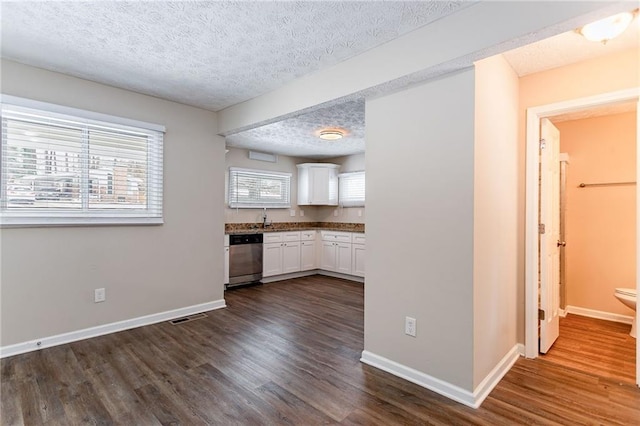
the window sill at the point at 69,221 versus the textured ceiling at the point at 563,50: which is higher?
the textured ceiling at the point at 563,50

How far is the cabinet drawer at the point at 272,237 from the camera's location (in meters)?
5.48

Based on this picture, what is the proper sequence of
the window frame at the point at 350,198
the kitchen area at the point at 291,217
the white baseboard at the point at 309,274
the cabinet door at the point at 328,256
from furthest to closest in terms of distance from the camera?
1. the window frame at the point at 350,198
2. the cabinet door at the point at 328,256
3. the white baseboard at the point at 309,274
4. the kitchen area at the point at 291,217

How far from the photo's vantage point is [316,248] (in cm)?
624

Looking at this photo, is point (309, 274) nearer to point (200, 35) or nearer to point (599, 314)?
point (599, 314)

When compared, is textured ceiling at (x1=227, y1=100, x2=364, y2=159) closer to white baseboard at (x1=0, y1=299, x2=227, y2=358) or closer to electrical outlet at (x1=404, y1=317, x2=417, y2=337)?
electrical outlet at (x1=404, y1=317, x2=417, y2=337)

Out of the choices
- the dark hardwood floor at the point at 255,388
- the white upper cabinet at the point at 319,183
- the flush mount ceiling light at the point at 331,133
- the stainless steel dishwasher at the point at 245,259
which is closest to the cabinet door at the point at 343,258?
the white upper cabinet at the point at 319,183

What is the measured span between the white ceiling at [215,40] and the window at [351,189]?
3431 mm

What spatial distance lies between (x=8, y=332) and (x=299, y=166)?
4.90 metres

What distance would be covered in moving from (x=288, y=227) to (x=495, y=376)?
475 cm

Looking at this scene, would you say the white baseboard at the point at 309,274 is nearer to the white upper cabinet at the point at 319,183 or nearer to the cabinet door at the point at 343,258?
the cabinet door at the point at 343,258

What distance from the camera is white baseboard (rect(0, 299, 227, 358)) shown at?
266cm

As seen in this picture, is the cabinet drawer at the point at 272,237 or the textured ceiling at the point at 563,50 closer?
the textured ceiling at the point at 563,50

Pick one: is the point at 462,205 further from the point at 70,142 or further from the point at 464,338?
the point at 70,142

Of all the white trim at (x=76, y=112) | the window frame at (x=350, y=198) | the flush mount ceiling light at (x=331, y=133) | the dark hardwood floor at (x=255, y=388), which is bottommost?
the dark hardwood floor at (x=255, y=388)
